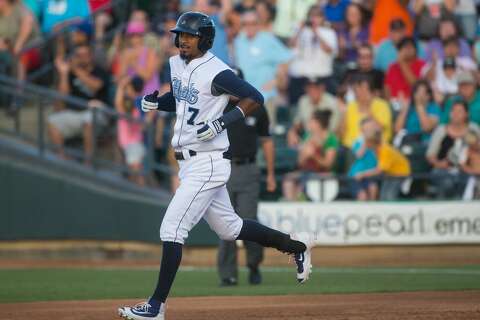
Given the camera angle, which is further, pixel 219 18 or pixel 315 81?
pixel 219 18

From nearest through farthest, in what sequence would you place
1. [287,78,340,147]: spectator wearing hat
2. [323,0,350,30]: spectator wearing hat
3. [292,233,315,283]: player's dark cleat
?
[292,233,315,283]: player's dark cleat < [287,78,340,147]: spectator wearing hat < [323,0,350,30]: spectator wearing hat

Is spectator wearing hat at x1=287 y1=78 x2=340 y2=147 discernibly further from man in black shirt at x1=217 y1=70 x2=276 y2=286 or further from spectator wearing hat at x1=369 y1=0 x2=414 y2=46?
man in black shirt at x1=217 y1=70 x2=276 y2=286

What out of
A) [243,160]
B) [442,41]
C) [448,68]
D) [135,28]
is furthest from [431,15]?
[243,160]

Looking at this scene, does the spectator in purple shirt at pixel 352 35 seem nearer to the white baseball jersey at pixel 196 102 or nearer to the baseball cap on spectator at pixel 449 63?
the baseball cap on spectator at pixel 449 63

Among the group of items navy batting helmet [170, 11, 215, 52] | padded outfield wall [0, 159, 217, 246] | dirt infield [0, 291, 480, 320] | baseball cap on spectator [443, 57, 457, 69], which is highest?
navy batting helmet [170, 11, 215, 52]

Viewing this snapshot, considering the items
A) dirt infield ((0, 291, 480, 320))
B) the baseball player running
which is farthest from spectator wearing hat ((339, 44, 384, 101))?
the baseball player running

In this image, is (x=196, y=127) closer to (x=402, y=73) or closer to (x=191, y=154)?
(x=191, y=154)

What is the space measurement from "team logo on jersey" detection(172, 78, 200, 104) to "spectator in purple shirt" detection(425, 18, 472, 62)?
8981mm

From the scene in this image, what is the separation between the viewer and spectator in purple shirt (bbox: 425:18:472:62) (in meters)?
16.9

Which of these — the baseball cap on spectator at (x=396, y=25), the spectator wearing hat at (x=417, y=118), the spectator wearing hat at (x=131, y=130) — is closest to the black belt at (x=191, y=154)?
the spectator wearing hat at (x=131, y=130)

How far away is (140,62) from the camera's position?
17125mm

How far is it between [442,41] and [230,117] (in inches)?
368

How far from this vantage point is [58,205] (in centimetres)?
1620

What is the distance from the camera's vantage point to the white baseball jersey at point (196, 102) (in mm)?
8398
